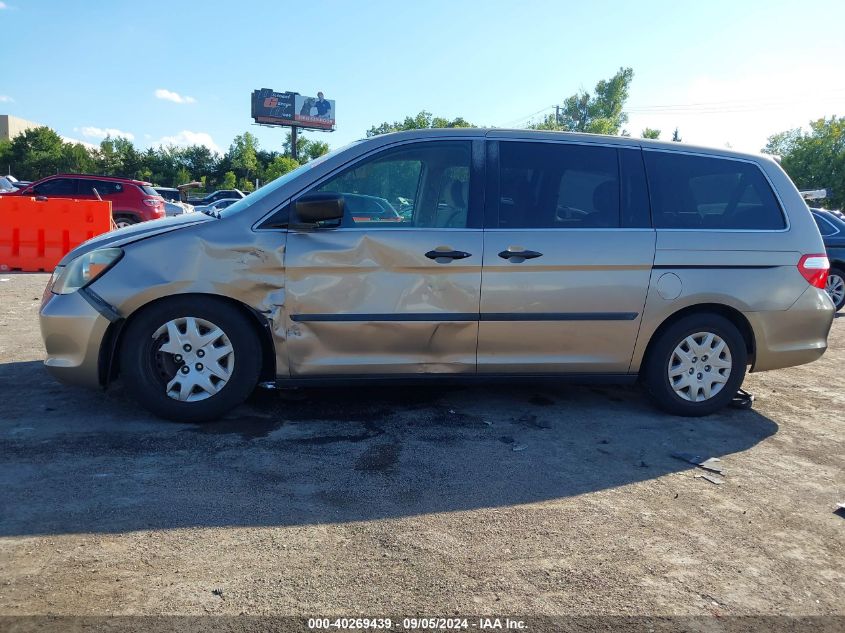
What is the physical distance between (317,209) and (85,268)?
1.52m

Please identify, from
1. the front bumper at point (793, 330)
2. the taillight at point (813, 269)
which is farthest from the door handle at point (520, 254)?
the taillight at point (813, 269)

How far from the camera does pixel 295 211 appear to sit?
412 centimetres

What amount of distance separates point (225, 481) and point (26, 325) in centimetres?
499

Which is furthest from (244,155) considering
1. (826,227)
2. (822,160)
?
(826,227)

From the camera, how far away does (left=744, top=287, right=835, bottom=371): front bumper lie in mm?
4668

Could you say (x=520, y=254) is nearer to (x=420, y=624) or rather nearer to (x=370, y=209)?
(x=370, y=209)

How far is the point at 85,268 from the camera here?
4.07 m

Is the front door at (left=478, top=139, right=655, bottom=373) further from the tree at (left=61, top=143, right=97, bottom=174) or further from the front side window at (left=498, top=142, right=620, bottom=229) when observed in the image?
the tree at (left=61, top=143, right=97, bottom=174)

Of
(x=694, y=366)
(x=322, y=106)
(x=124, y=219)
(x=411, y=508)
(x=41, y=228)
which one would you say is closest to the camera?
(x=411, y=508)

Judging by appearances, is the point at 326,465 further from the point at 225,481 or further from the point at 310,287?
the point at 310,287

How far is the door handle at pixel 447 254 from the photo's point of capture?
4.19m

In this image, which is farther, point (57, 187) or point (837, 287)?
point (57, 187)

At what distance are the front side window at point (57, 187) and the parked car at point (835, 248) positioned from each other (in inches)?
669

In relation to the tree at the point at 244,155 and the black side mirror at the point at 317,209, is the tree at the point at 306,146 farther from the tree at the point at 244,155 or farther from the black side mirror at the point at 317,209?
the black side mirror at the point at 317,209
